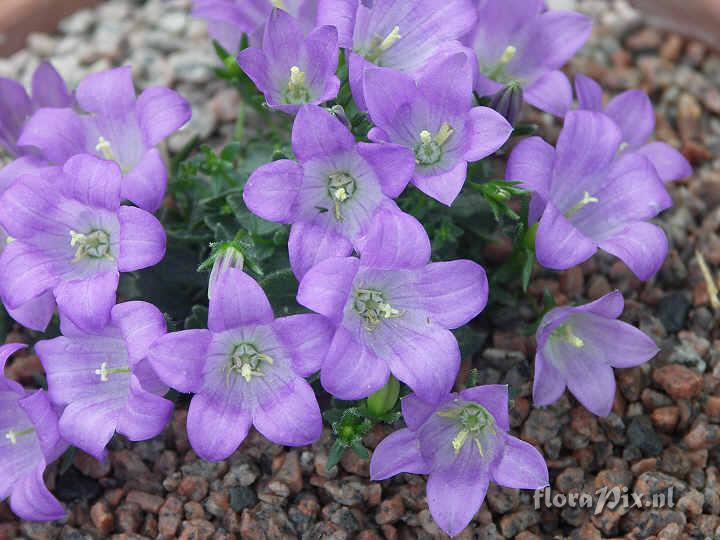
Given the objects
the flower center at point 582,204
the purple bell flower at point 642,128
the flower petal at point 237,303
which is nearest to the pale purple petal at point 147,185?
the flower petal at point 237,303

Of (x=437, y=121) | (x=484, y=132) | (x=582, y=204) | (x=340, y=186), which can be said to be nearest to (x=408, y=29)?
(x=437, y=121)

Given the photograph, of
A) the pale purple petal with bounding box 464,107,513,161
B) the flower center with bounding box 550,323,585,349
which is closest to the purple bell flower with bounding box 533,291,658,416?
the flower center with bounding box 550,323,585,349

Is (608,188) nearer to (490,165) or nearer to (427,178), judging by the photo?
(490,165)

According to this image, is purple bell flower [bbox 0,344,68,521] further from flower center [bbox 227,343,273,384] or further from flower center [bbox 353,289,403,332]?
flower center [bbox 353,289,403,332]

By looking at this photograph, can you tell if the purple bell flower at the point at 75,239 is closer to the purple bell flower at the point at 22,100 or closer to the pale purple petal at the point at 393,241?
the purple bell flower at the point at 22,100

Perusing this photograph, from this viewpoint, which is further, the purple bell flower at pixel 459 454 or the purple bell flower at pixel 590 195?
the purple bell flower at pixel 590 195

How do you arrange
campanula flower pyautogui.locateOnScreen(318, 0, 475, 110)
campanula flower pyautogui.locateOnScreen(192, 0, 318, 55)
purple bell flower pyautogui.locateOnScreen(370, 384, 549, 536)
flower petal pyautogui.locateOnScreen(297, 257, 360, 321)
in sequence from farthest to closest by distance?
campanula flower pyautogui.locateOnScreen(192, 0, 318, 55), campanula flower pyautogui.locateOnScreen(318, 0, 475, 110), purple bell flower pyautogui.locateOnScreen(370, 384, 549, 536), flower petal pyautogui.locateOnScreen(297, 257, 360, 321)

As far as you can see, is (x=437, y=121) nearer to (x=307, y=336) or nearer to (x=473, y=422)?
(x=307, y=336)

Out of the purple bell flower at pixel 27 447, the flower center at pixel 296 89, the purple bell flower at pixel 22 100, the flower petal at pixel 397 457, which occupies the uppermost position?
the flower center at pixel 296 89
